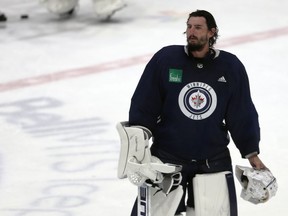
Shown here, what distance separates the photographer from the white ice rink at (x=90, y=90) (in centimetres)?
556

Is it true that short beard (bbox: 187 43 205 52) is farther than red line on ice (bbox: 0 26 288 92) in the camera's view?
No

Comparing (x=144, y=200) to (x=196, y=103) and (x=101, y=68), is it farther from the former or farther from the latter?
(x=101, y=68)

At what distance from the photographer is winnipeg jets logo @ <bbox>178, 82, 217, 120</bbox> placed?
413 cm

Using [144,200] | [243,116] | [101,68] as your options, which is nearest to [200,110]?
[243,116]

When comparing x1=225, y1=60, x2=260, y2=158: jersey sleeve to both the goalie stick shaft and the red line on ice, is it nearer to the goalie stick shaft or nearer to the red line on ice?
the goalie stick shaft

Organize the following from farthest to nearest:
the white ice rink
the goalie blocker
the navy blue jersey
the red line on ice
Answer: the red line on ice
the white ice rink
the navy blue jersey
the goalie blocker

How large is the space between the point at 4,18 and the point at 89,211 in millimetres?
4482

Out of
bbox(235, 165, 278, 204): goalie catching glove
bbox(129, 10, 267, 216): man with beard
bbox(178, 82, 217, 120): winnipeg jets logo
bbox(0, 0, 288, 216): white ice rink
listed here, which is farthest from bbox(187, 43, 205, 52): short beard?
bbox(0, 0, 288, 216): white ice rink

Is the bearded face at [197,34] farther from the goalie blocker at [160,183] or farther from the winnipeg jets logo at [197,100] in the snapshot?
the goalie blocker at [160,183]

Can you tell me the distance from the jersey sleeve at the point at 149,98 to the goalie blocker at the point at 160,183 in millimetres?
49

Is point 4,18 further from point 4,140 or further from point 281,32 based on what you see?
point 4,140

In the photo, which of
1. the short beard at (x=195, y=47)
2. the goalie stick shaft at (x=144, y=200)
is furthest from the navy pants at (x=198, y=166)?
the short beard at (x=195, y=47)

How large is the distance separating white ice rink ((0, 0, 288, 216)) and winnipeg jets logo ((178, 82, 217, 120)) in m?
1.27

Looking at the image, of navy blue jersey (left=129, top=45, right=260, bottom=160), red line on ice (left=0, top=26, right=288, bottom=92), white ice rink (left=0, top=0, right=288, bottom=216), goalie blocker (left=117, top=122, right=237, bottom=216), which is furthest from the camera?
red line on ice (left=0, top=26, right=288, bottom=92)
